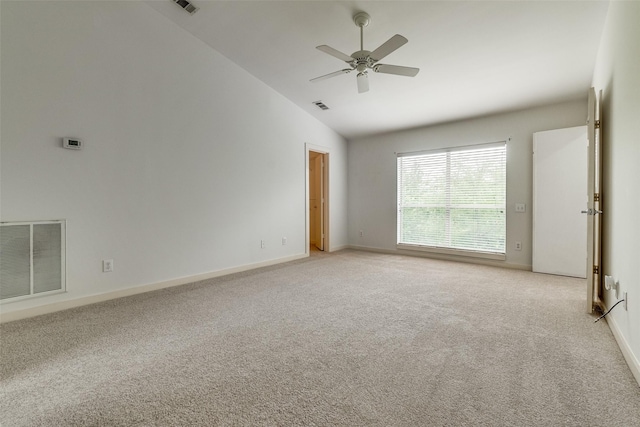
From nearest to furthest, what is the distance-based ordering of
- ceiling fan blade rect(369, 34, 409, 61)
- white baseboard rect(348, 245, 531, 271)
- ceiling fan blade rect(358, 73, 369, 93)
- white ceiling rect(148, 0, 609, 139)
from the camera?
ceiling fan blade rect(369, 34, 409, 61)
white ceiling rect(148, 0, 609, 139)
ceiling fan blade rect(358, 73, 369, 93)
white baseboard rect(348, 245, 531, 271)

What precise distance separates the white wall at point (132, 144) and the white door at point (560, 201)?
399cm

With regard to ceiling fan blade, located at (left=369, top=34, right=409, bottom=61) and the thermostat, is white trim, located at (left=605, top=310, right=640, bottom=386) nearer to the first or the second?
ceiling fan blade, located at (left=369, top=34, right=409, bottom=61)

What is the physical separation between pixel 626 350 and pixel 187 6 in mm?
4930

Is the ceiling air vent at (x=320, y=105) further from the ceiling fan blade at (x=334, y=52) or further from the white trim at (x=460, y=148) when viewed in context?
the ceiling fan blade at (x=334, y=52)

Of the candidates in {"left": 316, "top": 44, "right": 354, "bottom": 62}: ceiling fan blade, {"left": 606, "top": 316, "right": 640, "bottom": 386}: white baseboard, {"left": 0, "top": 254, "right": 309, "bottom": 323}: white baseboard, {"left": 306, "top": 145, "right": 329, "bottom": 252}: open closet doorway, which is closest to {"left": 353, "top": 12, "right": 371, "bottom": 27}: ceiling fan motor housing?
{"left": 316, "top": 44, "right": 354, "bottom": 62}: ceiling fan blade

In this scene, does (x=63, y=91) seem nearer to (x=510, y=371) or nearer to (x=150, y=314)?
(x=150, y=314)

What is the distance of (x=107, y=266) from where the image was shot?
313 centimetres

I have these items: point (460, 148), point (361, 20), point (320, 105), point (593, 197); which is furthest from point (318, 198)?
point (593, 197)

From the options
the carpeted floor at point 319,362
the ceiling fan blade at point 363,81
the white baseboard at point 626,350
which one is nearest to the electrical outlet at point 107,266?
the carpeted floor at point 319,362

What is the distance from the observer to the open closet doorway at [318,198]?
6.14 metres

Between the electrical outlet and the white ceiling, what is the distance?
116 inches

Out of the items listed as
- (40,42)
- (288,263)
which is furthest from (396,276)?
(40,42)

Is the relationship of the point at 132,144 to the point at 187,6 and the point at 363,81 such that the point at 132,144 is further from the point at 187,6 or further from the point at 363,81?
the point at 363,81

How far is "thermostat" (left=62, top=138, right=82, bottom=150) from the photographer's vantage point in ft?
9.29
